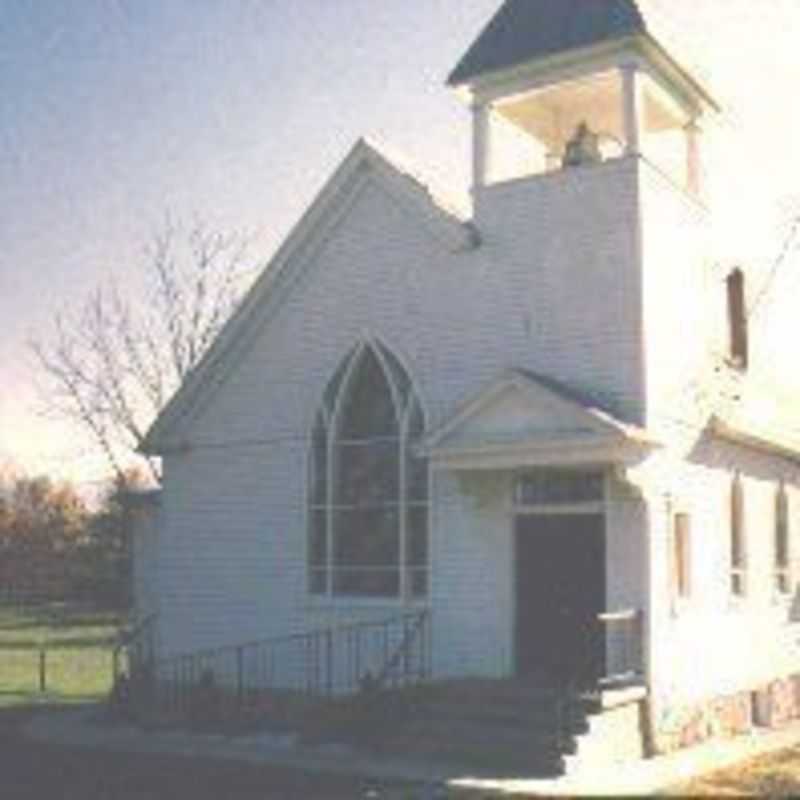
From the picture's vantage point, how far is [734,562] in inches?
826

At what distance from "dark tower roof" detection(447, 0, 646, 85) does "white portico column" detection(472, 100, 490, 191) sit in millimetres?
527

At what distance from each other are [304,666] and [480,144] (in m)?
7.97

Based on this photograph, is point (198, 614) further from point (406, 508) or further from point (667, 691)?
point (667, 691)

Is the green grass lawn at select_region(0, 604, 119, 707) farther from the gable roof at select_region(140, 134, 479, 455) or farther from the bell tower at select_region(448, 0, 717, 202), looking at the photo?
the bell tower at select_region(448, 0, 717, 202)

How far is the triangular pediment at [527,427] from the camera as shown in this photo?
653 inches

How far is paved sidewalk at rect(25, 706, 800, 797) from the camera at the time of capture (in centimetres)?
1409

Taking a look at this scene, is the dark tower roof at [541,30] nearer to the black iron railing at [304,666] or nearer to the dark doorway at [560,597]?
the dark doorway at [560,597]

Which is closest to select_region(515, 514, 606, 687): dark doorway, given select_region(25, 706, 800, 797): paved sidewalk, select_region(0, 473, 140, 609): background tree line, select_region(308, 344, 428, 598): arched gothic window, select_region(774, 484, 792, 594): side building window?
select_region(308, 344, 428, 598): arched gothic window

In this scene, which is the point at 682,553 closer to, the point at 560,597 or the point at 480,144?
the point at 560,597

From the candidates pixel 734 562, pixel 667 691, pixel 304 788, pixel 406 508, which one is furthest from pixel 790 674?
pixel 304 788

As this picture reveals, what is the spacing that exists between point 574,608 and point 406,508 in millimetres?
2889

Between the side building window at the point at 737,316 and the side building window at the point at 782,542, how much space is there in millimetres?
2495

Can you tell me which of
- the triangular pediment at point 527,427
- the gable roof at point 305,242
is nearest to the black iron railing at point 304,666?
the triangular pediment at point 527,427

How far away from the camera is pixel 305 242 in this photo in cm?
2106
